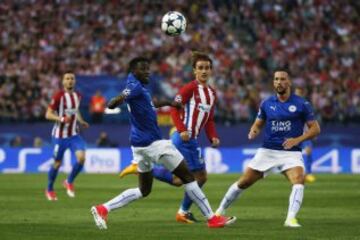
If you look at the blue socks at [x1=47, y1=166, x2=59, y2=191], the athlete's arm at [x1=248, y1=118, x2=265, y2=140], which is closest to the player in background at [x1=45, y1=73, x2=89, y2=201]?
the blue socks at [x1=47, y1=166, x2=59, y2=191]

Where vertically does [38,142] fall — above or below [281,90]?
below

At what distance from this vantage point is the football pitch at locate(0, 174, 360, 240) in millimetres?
12000

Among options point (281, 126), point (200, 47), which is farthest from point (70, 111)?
point (200, 47)

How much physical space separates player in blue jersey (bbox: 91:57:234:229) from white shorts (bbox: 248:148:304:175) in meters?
1.09

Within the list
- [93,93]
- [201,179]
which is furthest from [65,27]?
[201,179]

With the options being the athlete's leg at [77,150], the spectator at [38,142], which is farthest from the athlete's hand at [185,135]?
the spectator at [38,142]

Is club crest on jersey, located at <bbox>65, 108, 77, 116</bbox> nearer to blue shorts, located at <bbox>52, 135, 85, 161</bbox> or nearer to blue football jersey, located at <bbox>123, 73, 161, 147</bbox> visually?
blue shorts, located at <bbox>52, 135, 85, 161</bbox>

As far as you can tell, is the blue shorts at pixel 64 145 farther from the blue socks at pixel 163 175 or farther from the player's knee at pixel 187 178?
the player's knee at pixel 187 178

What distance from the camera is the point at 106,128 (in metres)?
32.9

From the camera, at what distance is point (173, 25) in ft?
53.4

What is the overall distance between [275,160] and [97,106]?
19.2m

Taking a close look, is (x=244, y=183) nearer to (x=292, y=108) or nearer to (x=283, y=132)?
(x=283, y=132)

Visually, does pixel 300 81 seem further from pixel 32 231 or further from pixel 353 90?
pixel 32 231

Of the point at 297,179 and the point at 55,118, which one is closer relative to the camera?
the point at 297,179
